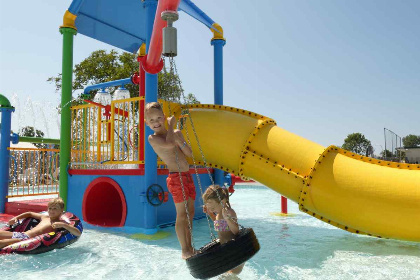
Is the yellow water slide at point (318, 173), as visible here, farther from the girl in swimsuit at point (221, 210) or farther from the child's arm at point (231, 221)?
the child's arm at point (231, 221)

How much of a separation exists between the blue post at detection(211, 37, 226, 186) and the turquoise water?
1923 millimetres

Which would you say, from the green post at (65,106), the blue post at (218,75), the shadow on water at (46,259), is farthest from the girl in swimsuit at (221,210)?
the green post at (65,106)

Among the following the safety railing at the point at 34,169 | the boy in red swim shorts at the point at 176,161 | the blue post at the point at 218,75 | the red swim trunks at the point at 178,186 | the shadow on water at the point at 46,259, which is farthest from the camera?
the safety railing at the point at 34,169

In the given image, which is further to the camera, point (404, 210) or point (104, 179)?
point (104, 179)

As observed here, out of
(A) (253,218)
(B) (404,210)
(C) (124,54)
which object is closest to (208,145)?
(B) (404,210)

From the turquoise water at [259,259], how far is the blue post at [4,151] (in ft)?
10.9

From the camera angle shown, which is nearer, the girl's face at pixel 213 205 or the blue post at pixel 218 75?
the girl's face at pixel 213 205

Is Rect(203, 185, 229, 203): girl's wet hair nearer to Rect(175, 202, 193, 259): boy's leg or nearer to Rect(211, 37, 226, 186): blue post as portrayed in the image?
Rect(175, 202, 193, 259): boy's leg

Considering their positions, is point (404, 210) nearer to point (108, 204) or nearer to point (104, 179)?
point (104, 179)

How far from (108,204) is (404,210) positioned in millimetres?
5233

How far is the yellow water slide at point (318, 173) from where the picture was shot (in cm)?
355

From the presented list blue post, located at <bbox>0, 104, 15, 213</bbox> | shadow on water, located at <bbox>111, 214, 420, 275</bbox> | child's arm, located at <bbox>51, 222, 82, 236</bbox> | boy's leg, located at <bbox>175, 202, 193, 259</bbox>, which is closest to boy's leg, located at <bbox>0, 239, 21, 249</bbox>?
child's arm, located at <bbox>51, 222, 82, 236</bbox>

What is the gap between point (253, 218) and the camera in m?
6.97

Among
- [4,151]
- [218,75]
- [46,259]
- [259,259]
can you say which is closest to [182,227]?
[259,259]
